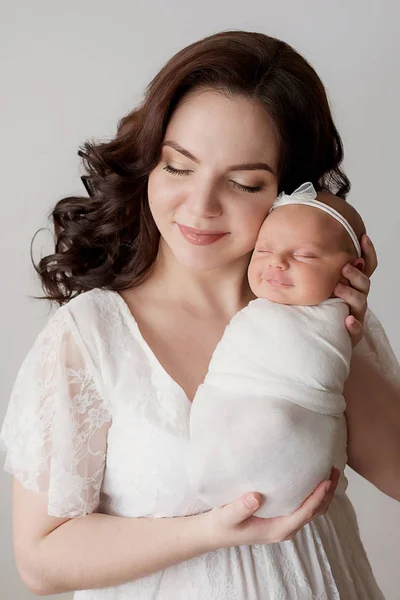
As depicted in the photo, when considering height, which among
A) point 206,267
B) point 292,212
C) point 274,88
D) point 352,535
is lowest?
point 352,535

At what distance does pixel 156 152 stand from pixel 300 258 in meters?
0.34

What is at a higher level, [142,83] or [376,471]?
[142,83]

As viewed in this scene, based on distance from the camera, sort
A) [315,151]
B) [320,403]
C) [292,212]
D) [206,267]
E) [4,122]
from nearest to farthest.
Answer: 1. [320,403]
2. [292,212]
3. [206,267]
4. [315,151]
5. [4,122]

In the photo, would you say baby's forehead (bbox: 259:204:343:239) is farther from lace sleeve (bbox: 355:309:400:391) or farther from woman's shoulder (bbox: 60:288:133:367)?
lace sleeve (bbox: 355:309:400:391)

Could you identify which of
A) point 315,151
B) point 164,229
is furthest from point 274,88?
point 164,229

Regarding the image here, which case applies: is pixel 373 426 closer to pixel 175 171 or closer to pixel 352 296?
pixel 352 296

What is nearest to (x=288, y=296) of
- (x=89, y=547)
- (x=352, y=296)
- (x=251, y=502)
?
(x=352, y=296)

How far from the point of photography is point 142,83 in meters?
2.28

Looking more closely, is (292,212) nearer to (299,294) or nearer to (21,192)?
(299,294)

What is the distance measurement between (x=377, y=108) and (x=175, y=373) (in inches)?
44.3

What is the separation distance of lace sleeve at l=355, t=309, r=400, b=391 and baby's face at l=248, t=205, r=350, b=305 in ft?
1.34

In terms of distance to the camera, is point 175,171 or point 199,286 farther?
point 199,286

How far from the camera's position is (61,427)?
1.51 meters

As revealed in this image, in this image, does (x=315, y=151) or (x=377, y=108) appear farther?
(x=377, y=108)
